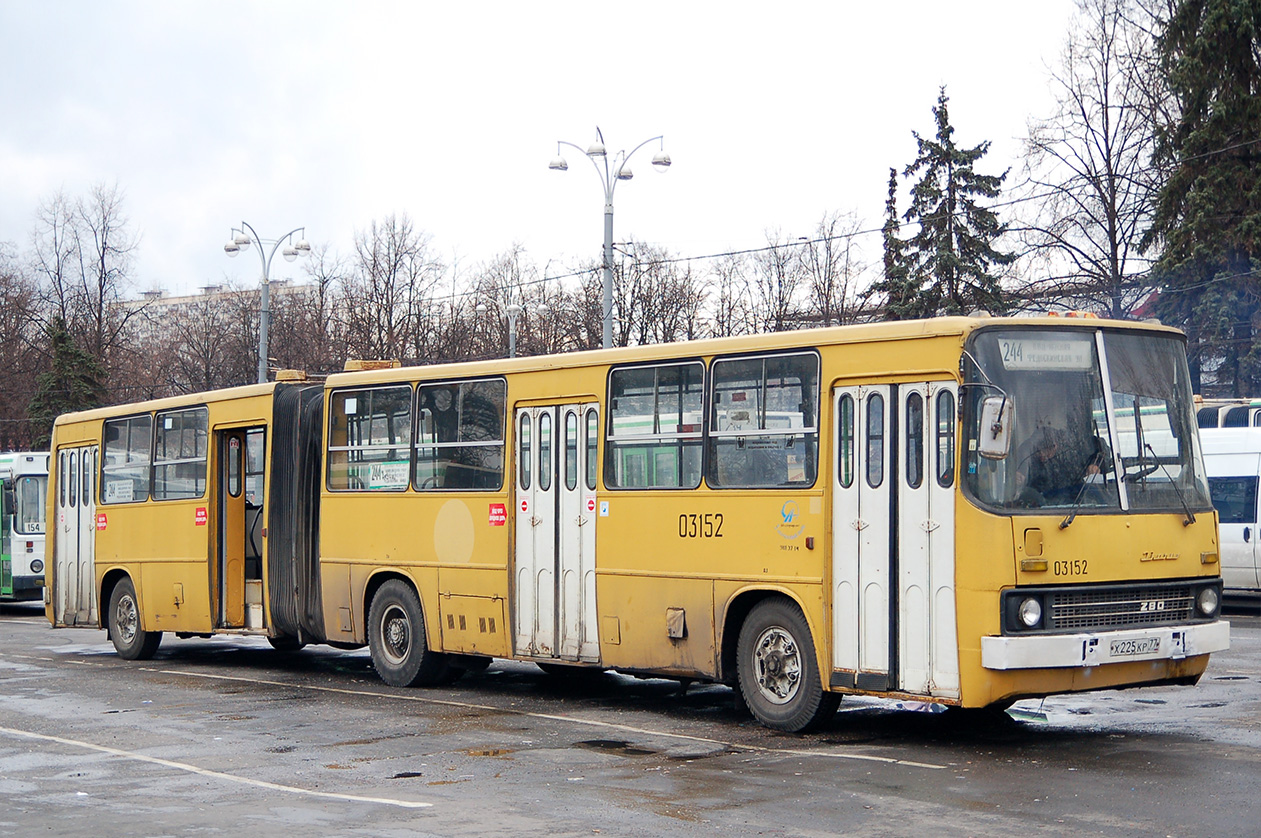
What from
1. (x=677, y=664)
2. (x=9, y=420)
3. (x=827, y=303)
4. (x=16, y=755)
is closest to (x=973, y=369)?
(x=677, y=664)

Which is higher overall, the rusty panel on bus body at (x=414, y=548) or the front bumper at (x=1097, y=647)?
the rusty panel on bus body at (x=414, y=548)

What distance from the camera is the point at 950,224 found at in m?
43.9

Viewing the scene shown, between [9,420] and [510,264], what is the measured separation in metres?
20.7

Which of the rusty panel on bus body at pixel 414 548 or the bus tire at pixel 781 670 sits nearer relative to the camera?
the bus tire at pixel 781 670

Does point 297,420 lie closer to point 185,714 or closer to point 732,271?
point 185,714

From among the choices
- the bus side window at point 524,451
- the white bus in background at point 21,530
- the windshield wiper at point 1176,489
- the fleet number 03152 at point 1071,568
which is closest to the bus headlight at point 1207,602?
the windshield wiper at point 1176,489

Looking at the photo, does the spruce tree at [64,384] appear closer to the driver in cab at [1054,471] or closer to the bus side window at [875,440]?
the bus side window at [875,440]

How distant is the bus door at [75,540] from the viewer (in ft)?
65.9

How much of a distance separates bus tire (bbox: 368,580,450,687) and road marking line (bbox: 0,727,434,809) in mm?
3780

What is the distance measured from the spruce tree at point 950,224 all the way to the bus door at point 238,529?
94.1ft

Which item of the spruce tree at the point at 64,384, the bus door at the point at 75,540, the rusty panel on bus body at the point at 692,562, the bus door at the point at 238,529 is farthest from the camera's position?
the spruce tree at the point at 64,384

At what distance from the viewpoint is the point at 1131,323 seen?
10.8m

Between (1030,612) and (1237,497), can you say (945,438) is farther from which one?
(1237,497)

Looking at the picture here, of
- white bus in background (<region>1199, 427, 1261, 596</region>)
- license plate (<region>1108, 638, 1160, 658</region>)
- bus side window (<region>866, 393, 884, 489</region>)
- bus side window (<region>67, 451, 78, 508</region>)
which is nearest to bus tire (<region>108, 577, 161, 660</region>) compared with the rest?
bus side window (<region>67, 451, 78, 508</region>)
